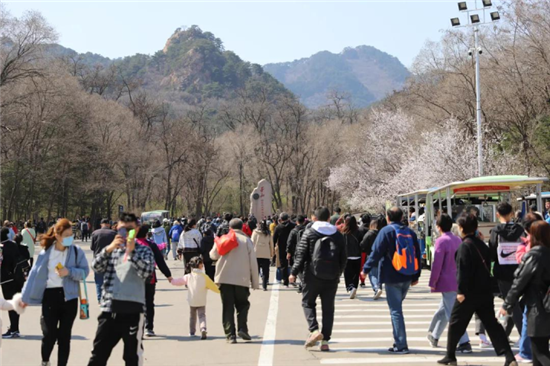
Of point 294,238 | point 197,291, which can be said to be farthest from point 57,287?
point 294,238

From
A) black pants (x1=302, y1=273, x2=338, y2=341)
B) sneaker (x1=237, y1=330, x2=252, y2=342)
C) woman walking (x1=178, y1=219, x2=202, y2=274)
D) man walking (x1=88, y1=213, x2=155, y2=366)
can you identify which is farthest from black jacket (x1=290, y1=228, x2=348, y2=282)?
woman walking (x1=178, y1=219, x2=202, y2=274)

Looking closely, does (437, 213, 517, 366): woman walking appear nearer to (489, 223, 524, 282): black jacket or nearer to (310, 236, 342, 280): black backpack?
(489, 223, 524, 282): black jacket

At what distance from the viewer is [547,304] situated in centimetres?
719

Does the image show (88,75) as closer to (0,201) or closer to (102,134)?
(102,134)

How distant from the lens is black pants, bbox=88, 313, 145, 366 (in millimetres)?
7340

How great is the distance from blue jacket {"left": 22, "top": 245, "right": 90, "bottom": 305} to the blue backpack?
4.16 metres

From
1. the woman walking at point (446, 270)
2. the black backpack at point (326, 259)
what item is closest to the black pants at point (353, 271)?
the black backpack at point (326, 259)

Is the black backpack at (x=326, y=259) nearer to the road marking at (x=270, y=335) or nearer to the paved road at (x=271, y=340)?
the paved road at (x=271, y=340)

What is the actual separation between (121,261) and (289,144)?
70.3 meters

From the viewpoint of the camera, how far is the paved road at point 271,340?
30.8 ft

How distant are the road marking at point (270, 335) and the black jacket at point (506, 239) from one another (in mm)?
3171

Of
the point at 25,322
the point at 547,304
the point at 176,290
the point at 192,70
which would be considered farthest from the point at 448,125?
the point at 192,70

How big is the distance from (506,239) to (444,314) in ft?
4.74

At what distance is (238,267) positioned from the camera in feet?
36.0
